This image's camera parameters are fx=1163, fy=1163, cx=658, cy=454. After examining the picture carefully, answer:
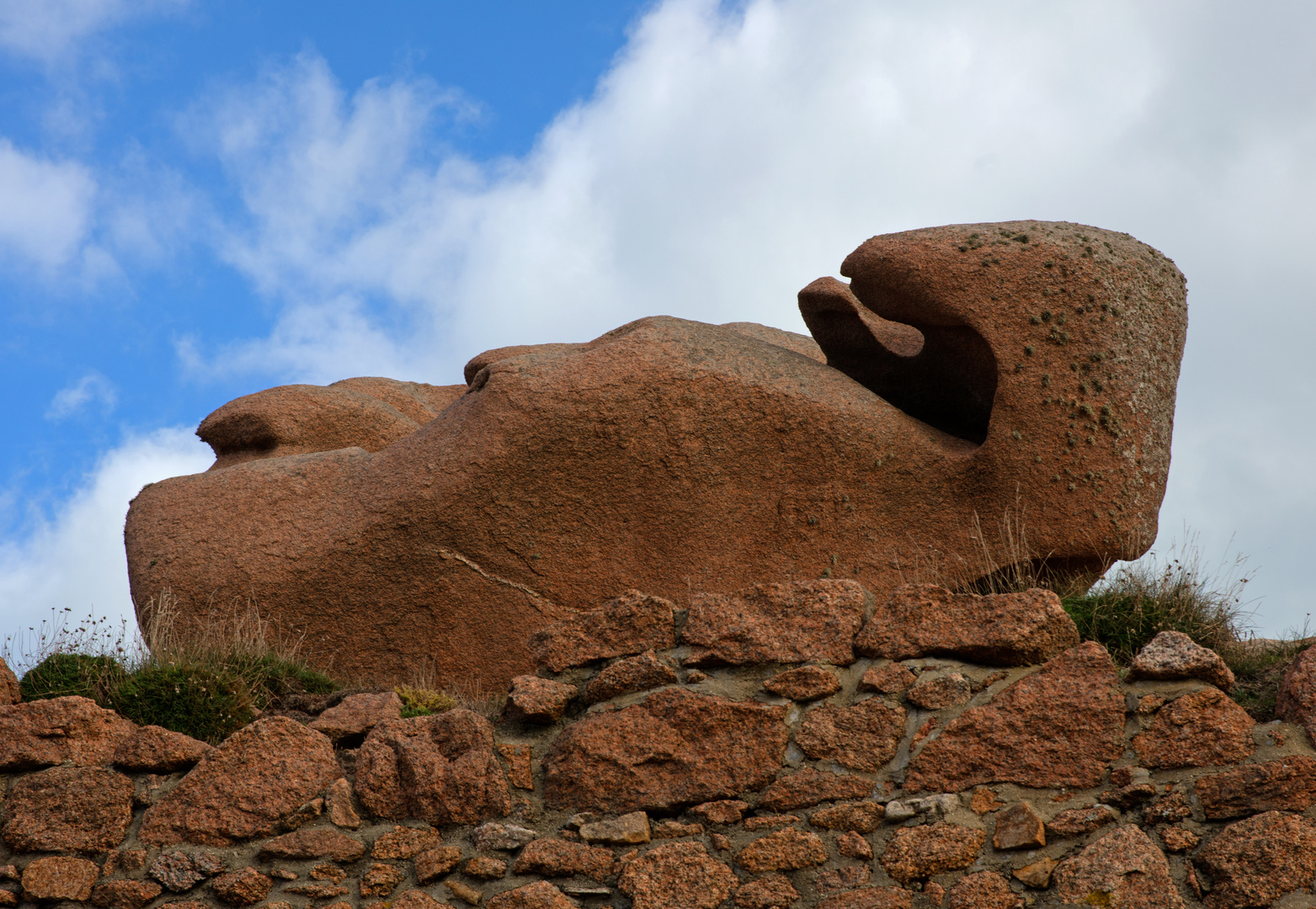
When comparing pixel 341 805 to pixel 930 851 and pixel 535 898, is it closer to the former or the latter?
pixel 535 898

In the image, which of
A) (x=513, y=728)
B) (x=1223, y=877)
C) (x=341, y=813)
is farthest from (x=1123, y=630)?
(x=341, y=813)

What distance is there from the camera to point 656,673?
4.48 meters

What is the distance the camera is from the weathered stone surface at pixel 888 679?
4.23 m

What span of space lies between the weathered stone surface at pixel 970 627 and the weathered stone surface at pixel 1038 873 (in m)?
0.79

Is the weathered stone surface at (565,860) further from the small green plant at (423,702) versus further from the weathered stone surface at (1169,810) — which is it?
the weathered stone surface at (1169,810)

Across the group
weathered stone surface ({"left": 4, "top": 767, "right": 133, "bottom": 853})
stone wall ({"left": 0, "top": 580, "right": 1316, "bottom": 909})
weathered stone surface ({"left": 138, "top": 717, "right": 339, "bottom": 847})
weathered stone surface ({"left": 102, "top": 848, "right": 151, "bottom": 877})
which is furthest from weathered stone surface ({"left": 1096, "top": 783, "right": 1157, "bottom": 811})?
weathered stone surface ({"left": 4, "top": 767, "right": 133, "bottom": 853})

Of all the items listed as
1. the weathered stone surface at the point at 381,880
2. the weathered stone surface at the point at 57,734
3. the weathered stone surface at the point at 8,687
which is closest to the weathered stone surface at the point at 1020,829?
the weathered stone surface at the point at 381,880

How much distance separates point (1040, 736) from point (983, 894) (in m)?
0.60

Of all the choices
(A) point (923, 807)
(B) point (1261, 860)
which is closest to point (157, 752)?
(A) point (923, 807)

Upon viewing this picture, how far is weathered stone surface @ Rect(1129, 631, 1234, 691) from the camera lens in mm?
3988

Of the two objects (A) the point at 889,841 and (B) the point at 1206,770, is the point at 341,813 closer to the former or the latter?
(A) the point at 889,841

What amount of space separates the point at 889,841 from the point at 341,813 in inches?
79.5

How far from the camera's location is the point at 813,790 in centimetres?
404

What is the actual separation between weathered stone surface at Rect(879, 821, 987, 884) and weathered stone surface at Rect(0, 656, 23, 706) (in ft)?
12.5
